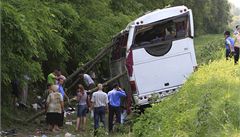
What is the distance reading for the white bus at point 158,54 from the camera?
48.1 feet

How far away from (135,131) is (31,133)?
3.88 m

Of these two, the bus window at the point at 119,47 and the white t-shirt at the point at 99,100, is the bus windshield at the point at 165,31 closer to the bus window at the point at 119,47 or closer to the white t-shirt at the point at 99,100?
the bus window at the point at 119,47

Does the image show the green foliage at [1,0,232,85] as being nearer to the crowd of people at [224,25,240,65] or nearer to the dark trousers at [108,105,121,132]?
the dark trousers at [108,105,121,132]

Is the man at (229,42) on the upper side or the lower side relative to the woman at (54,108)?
upper

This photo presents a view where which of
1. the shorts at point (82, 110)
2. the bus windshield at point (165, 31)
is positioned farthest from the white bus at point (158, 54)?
the shorts at point (82, 110)

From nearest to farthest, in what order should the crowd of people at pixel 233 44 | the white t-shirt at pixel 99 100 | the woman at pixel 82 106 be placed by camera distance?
the white t-shirt at pixel 99 100 < the woman at pixel 82 106 < the crowd of people at pixel 233 44

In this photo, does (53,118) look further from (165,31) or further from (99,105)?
(165,31)

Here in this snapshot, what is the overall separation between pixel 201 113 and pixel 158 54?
6.93 metres

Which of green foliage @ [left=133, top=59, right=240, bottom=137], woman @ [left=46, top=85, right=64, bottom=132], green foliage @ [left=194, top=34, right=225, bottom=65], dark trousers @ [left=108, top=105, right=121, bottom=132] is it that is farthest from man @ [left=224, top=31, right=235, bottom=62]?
woman @ [left=46, top=85, right=64, bottom=132]

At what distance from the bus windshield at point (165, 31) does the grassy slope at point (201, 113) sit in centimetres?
308

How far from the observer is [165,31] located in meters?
15.2

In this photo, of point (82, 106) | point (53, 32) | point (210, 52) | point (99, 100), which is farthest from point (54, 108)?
point (210, 52)

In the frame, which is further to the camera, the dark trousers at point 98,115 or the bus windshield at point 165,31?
the bus windshield at point 165,31

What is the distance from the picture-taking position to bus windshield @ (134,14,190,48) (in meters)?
14.9
